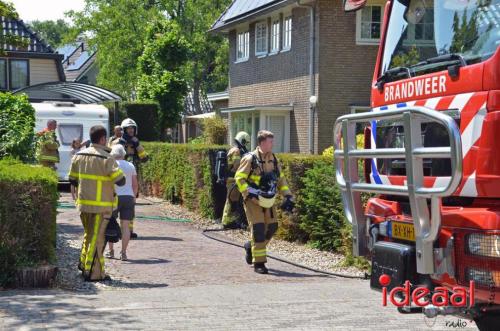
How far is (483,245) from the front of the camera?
5.25 metres

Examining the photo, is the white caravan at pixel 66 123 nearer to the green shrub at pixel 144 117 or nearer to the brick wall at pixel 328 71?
the green shrub at pixel 144 117

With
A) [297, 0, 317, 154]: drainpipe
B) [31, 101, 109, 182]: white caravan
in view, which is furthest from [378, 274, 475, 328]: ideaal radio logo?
[297, 0, 317, 154]: drainpipe

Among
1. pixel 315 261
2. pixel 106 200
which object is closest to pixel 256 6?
pixel 315 261

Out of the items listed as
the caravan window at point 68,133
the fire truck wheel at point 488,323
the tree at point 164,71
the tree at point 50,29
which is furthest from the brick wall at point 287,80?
the tree at point 50,29

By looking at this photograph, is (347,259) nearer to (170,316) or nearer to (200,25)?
(170,316)

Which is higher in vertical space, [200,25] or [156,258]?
[200,25]

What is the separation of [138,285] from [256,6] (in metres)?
19.4

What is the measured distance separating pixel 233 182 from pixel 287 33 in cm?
1326

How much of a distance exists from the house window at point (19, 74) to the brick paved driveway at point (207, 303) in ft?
99.8

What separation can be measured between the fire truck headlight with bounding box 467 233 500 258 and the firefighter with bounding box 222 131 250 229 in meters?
6.97

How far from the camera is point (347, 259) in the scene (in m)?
11.1

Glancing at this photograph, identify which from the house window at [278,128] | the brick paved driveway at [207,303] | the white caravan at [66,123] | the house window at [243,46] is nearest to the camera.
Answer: the brick paved driveway at [207,303]

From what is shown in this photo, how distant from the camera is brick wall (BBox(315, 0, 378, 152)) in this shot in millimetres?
23875

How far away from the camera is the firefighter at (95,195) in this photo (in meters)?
9.63
